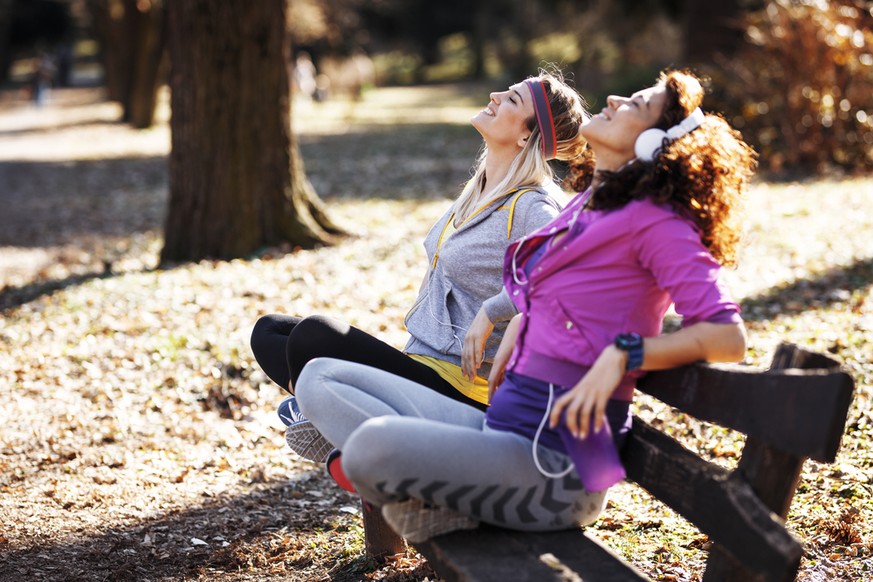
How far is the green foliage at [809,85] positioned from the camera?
12.1m

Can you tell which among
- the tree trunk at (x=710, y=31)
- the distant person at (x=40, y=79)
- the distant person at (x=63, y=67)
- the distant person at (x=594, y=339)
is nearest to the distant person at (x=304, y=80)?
the distant person at (x=40, y=79)

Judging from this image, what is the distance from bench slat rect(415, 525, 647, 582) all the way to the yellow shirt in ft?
2.51

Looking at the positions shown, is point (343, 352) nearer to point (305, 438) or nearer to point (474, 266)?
point (305, 438)

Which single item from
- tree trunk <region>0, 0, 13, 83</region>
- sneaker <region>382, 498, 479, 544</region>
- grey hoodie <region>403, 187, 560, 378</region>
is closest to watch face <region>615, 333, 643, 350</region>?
sneaker <region>382, 498, 479, 544</region>

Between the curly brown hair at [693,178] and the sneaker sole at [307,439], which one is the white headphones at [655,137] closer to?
the curly brown hair at [693,178]

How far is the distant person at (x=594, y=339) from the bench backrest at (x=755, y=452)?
0.37 ft

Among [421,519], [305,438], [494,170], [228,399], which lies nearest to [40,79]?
[228,399]

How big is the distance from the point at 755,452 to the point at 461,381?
1268 millimetres

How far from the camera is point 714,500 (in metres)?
2.40

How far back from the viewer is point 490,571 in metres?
2.45

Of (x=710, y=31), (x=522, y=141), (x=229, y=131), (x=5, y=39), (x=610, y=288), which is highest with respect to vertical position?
(x=5, y=39)

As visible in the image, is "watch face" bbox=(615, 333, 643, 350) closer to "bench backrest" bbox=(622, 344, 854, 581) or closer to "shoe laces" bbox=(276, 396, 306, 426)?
"bench backrest" bbox=(622, 344, 854, 581)

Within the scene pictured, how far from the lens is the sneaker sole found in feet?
10.8

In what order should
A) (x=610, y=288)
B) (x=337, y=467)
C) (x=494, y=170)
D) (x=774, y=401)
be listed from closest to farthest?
(x=774, y=401), (x=610, y=288), (x=337, y=467), (x=494, y=170)
